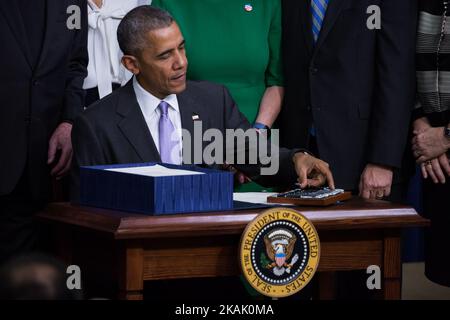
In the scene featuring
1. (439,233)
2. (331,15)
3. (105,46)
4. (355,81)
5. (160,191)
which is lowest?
(439,233)

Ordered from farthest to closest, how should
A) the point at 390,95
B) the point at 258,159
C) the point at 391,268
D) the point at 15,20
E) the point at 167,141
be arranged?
the point at 390,95
the point at 15,20
the point at 258,159
the point at 167,141
the point at 391,268

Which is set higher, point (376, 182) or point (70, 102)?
point (70, 102)

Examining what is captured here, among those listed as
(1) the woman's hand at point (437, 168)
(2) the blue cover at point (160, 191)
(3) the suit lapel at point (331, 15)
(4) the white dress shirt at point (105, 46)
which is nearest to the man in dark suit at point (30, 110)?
(4) the white dress shirt at point (105, 46)

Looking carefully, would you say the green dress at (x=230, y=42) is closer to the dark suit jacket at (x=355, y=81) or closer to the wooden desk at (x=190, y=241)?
the dark suit jacket at (x=355, y=81)

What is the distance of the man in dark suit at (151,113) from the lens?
132 inches

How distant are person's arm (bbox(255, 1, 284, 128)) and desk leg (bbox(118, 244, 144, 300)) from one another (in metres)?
1.45

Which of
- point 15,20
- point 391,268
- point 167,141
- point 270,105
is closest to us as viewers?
point 391,268

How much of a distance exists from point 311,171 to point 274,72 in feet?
2.61

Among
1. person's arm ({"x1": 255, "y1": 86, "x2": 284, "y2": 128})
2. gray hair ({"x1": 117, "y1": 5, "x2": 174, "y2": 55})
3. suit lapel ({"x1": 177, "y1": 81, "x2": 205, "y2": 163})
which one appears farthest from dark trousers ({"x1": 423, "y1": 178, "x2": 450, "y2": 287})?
gray hair ({"x1": 117, "y1": 5, "x2": 174, "y2": 55})

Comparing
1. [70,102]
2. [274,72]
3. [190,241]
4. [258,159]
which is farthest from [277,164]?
[70,102]

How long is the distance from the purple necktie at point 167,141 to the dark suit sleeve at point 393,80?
85 centimetres

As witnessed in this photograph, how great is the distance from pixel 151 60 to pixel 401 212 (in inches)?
41.2

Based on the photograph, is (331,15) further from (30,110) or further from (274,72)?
(30,110)

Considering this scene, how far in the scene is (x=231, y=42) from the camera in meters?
3.96
